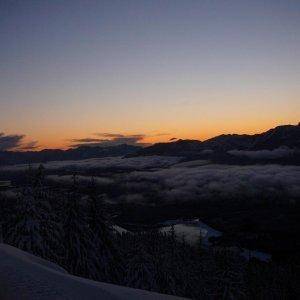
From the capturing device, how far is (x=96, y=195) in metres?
33.9

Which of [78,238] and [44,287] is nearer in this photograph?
[44,287]

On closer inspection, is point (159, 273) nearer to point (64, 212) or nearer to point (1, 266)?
point (64, 212)

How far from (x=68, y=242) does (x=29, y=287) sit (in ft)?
88.5

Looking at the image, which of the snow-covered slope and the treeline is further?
the treeline

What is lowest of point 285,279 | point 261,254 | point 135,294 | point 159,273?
point 261,254

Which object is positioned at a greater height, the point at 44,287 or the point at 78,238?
the point at 44,287

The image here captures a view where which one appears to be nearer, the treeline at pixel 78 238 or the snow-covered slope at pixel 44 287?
the snow-covered slope at pixel 44 287

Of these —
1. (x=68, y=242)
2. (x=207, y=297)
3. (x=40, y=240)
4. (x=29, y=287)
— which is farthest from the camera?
(x=207, y=297)

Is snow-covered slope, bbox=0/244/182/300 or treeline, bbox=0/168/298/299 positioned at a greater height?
snow-covered slope, bbox=0/244/182/300

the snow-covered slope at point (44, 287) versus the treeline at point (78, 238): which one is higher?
the snow-covered slope at point (44, 287)

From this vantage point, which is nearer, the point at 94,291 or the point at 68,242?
the point at 94,291

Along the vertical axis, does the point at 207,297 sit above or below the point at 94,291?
below

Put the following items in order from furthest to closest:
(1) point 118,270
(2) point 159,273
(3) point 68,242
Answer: (2) point 159,273
(1) point 118,270
(3) point 68,242

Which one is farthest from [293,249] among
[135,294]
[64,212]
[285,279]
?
[135,294]
